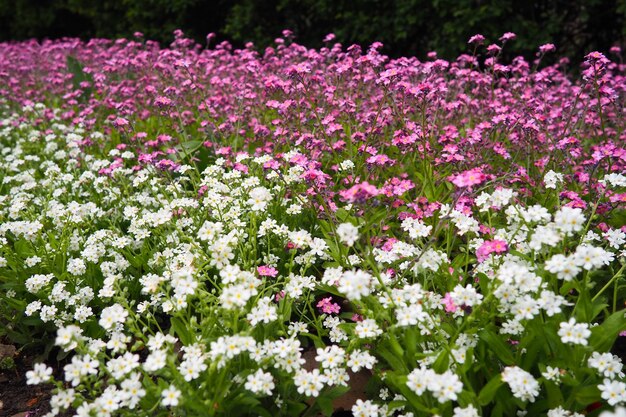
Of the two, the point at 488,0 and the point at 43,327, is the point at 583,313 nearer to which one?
the point at 43,327

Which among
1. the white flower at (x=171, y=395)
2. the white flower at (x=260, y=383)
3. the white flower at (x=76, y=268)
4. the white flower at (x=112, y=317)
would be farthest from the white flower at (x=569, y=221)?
the white flower at (x=76, y=268)

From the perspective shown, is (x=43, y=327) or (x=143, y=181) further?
(x=143, y=181)

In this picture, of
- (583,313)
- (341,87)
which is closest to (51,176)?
(341,87)

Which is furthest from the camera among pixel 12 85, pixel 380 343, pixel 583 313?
pixel 12 85

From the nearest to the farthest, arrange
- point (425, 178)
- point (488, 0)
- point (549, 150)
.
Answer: point (425, 178) → point (549, 150) → point (488, 0)

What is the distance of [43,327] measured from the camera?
329cm

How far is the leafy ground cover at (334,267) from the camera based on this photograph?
2184mm

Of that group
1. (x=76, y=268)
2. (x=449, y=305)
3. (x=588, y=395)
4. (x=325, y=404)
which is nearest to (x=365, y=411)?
(x=325, y=404)

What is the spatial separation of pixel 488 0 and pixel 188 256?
643 cm

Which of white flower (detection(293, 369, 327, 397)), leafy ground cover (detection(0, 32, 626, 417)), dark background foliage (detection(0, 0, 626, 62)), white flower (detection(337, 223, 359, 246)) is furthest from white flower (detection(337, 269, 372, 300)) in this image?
dark background foliage (detection(0, 0, 626, 62))

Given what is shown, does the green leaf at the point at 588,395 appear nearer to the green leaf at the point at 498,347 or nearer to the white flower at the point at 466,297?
the green leaf at the point at 498,347

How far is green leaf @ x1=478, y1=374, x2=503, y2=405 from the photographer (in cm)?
212

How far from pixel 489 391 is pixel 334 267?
1.14 metres

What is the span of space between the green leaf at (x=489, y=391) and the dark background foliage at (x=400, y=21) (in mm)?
6130
